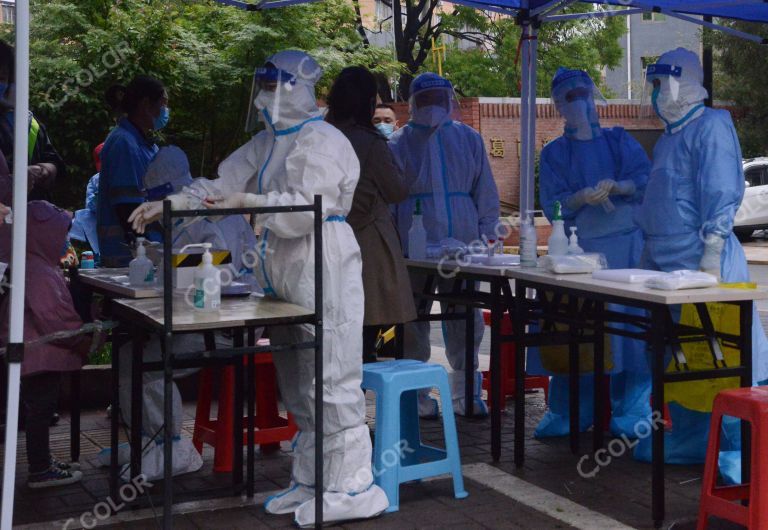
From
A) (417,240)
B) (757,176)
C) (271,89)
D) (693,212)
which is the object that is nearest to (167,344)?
(271,89)

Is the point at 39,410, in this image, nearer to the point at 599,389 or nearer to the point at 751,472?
the point at 599,389

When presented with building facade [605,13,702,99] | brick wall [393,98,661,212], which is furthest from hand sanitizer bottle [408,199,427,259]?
building facade [605,13,702,99]

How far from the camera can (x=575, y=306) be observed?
5254 millimetres

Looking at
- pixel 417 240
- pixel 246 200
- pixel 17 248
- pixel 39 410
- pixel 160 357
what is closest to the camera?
pixel 17 248

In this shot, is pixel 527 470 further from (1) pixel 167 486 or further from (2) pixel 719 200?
(1) pixel 167 486

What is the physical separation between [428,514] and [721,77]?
85.7ft

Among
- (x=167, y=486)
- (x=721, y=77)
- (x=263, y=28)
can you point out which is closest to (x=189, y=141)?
(x=263, y=28)

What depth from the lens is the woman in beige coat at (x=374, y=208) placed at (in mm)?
4965

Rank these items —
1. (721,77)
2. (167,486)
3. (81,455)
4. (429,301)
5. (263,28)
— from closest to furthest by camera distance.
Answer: (167,486) → (81,455) → (429,301) → (263,28) → (721,77)

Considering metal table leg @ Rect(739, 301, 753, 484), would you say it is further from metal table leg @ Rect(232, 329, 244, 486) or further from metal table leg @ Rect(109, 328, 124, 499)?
metal table leg @ Rect(109, 328, 124, 499)

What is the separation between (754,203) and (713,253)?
1741 cm

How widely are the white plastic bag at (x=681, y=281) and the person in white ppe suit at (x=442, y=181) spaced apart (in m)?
1.97

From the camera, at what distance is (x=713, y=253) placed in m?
4.88

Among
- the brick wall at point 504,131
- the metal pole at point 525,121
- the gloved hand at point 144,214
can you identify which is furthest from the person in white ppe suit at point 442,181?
the brick wall at point 504,131
